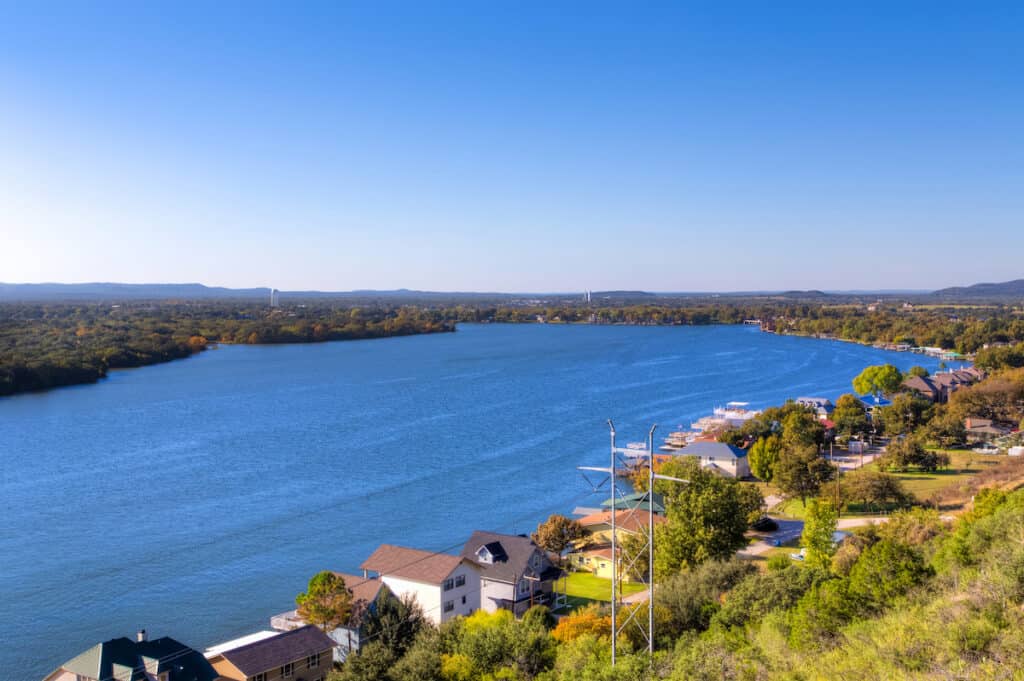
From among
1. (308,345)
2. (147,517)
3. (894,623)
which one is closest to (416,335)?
(308,345)

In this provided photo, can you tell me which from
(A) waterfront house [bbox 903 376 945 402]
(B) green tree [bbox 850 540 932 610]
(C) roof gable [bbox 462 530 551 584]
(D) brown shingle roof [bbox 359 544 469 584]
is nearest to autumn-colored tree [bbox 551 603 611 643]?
(B) green tree [bbox 850 540 932 610]

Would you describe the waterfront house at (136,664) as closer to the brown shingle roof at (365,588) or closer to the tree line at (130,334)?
the brown shingle roof at (365,588)

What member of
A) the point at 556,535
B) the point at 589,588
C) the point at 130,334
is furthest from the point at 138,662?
the point at 130,334

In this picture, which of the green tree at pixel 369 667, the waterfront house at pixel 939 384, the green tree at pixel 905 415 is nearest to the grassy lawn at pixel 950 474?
the green tree at pixel 905 415

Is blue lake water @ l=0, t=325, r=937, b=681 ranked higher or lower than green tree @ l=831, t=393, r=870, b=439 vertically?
lower

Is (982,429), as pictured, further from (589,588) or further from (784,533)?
(589,588)

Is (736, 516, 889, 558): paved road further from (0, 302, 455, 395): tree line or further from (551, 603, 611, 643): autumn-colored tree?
(0, 302, 455, 395): tree line

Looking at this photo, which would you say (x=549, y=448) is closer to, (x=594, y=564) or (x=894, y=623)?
(x=594, y=564)
